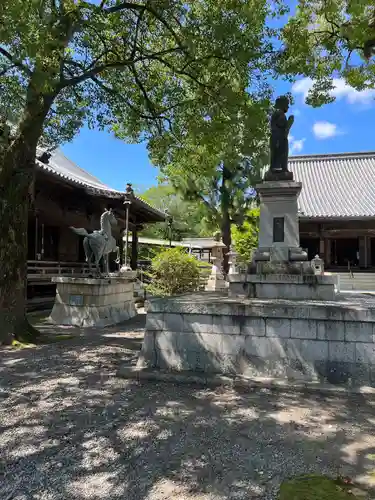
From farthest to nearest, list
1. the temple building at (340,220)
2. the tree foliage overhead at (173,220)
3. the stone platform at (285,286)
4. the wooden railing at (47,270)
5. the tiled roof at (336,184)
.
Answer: the tree foliage overhead at (173,220) < the tiled roof at (336,184) < the temple building at (340,220) < the wooden railing at (47,270) < the stone platform at (285,286)

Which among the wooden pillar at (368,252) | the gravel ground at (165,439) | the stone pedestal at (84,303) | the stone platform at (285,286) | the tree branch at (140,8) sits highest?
the tree branch at (140,8)

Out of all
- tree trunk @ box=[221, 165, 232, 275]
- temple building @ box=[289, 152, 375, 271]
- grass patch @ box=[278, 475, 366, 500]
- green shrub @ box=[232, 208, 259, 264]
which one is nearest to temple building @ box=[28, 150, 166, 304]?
tree trunk @ box=[221, 165, 232, 275]

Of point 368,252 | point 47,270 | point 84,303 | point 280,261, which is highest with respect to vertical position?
point 368,252

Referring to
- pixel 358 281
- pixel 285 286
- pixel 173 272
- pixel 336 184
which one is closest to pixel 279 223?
pixel 285 286

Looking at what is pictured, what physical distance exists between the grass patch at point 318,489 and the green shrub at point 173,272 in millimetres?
12510

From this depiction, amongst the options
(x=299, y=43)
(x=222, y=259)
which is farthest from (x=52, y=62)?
(x=222, y=259)

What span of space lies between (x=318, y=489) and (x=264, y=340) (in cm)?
261

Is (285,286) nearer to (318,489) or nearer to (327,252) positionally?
(318,489)

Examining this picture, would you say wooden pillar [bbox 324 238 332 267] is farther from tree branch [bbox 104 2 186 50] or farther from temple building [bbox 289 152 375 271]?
tree branch [bbox 104 2 186 50]

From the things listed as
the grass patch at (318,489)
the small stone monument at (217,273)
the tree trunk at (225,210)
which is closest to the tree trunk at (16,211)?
the grass patch at (318,489)

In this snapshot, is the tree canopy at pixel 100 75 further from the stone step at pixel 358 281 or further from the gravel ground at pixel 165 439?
the stone step at pixel 358 281

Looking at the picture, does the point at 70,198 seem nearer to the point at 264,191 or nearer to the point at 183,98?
the point at 183,98

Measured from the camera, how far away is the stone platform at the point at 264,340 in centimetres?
505

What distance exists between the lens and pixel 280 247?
7.96 m
